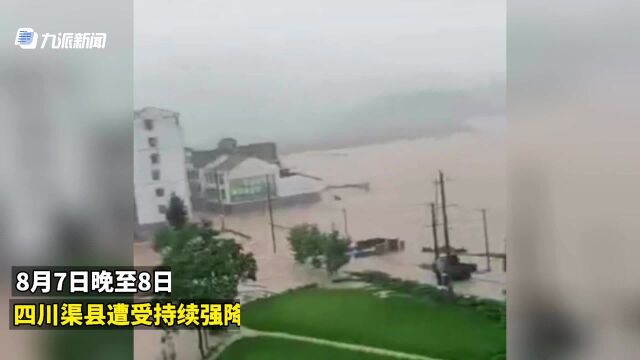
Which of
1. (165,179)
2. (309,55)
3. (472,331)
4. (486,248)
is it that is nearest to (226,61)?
(309,55)

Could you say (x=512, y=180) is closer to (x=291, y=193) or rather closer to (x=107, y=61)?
(x=291, y=193)

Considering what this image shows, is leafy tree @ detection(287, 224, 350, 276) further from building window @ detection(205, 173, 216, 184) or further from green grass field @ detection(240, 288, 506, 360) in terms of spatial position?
building window @ detection(205, 173, 216, 184)

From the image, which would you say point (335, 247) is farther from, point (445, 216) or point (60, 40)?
point (60, 40)

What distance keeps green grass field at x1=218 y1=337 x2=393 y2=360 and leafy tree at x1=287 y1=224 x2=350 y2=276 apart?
230 mm

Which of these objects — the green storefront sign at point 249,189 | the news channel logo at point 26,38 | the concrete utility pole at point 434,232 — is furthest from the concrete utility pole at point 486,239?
the news channel logo at point 26,38

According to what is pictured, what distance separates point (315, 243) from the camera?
1.74 metres

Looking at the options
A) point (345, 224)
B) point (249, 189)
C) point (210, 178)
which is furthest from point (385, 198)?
point (210, 178)

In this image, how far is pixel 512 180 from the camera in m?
1.74

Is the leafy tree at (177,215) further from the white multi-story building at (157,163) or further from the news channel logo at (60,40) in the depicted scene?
the news channel logo at (60,40)

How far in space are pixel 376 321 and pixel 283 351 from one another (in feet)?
0.84

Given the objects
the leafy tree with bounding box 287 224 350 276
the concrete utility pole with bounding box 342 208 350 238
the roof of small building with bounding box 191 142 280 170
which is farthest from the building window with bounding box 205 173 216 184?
the concrete utility pole with bounding box 342 208 350 238

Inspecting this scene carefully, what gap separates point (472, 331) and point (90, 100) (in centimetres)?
116

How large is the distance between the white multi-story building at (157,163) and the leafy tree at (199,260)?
0.07m

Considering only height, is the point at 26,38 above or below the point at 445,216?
above
